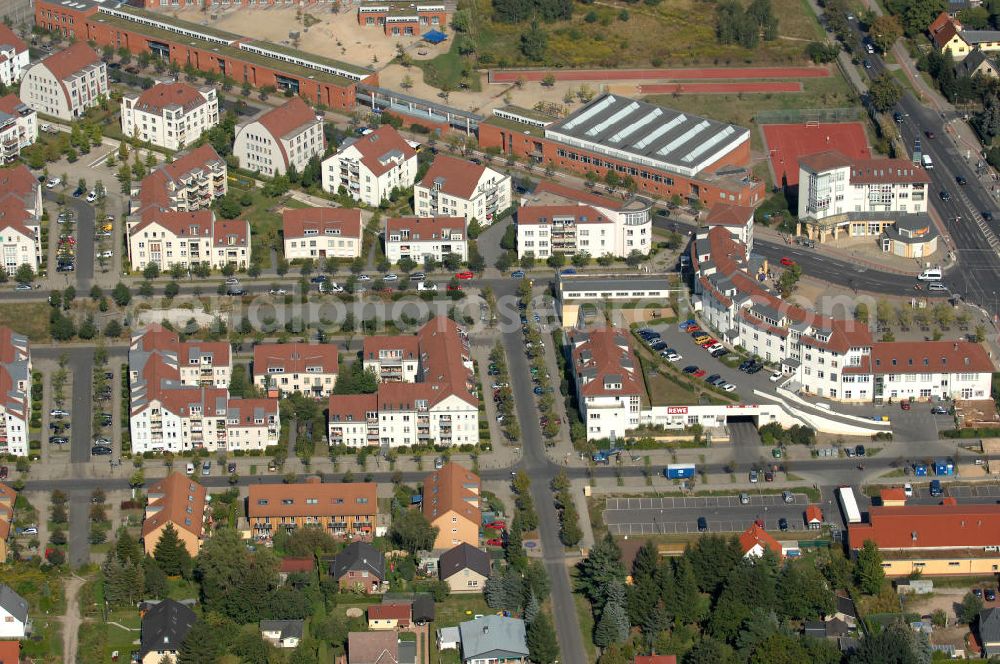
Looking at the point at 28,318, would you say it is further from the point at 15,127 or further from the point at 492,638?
the point at 492,638

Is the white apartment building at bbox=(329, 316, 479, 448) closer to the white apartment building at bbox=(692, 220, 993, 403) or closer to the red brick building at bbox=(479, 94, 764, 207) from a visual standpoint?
the white apartment building at bbox=(692, 220, 993, 403)

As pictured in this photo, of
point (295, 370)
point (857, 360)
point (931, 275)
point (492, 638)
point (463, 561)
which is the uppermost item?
point (857, 360)

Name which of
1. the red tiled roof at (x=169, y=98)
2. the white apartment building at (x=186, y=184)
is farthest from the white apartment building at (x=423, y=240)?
the red tiled roof at (x=169, y=98)

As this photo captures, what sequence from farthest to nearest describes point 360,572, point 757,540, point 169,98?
point 169,98
point 757,540
point 360,572

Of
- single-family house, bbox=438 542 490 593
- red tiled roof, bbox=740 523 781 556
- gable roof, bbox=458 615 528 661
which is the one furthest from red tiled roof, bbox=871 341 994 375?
gable roof, bbox=458 615 528 661

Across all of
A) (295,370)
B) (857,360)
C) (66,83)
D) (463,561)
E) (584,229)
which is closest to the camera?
(463,561)

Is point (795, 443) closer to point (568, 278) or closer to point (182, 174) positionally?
point (568, 278)

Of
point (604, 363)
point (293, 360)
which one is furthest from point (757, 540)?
point (293, 360)
